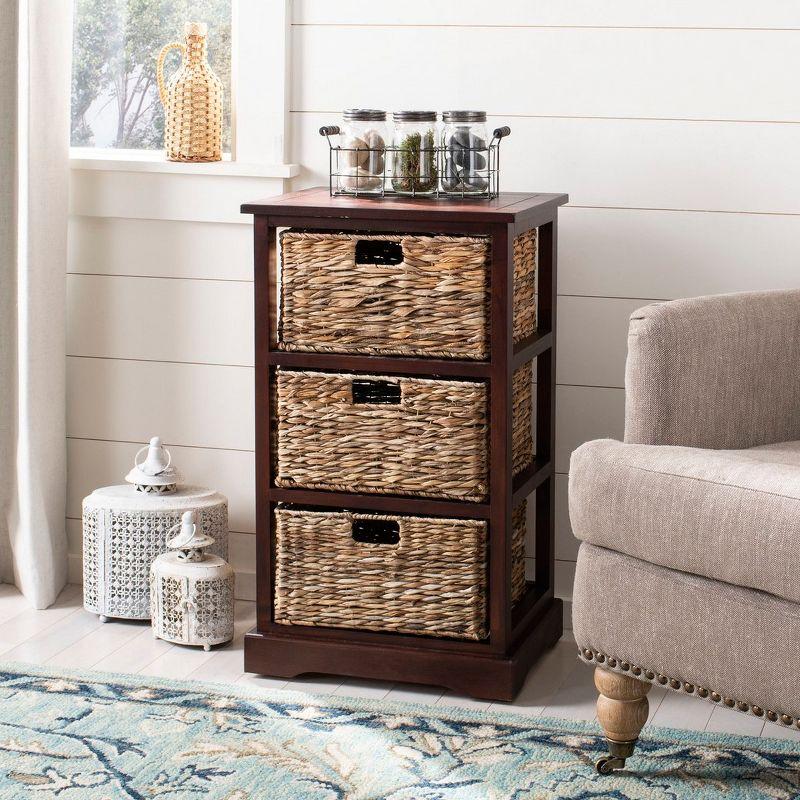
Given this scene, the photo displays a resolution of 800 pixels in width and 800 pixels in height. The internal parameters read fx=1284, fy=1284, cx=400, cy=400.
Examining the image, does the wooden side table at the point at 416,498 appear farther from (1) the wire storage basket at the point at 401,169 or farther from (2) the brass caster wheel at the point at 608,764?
(2) the brass caster wheel at the point at 608,764

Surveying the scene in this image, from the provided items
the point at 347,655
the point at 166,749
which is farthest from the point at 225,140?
the point at 166,749

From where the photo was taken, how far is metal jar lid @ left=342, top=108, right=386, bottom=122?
2.28m

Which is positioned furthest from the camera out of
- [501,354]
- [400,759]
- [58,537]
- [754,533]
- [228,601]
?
[58,537]

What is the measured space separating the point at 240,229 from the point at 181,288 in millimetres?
191

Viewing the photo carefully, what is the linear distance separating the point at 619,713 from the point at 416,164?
1002 millimetres

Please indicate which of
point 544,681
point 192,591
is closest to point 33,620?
point 192,591

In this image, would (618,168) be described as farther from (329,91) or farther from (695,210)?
(329,91)

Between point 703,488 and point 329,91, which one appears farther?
point 329,91

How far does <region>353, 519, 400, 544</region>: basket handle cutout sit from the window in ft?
3.25

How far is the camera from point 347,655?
7.41 ft

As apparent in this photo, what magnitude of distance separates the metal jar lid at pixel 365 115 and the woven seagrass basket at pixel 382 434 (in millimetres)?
468

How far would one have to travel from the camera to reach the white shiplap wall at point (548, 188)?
2.43m

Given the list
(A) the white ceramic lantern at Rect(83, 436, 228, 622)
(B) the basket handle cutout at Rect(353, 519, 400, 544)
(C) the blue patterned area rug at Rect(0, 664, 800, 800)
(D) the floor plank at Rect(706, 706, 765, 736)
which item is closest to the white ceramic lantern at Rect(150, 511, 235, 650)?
(A) the white ceramic lantern at Rect(83, 436, 228, 622)

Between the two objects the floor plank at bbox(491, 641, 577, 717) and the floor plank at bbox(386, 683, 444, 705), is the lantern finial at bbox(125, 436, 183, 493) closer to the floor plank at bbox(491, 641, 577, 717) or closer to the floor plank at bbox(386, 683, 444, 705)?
the floor plank at bbox(386, 683, 444, 705)
